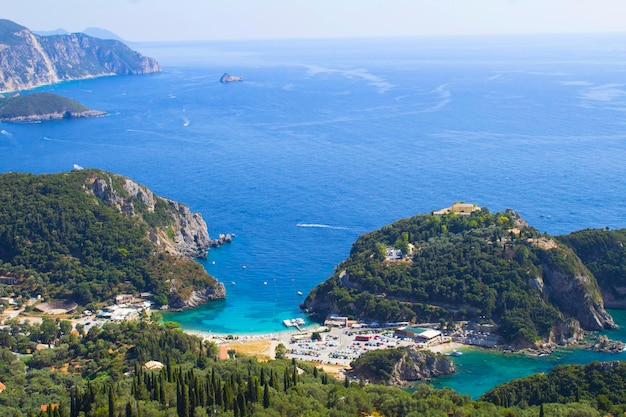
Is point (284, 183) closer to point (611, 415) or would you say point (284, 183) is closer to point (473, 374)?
point (473, 374)

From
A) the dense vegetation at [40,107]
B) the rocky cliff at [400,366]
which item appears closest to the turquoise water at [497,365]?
the rocky cliff at [400,366]

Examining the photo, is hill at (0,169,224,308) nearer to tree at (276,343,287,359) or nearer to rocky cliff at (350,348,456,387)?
tree at (276,343,287,359)

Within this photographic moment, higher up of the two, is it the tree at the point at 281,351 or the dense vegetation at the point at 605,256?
the dense vegetation at the point at 605,256

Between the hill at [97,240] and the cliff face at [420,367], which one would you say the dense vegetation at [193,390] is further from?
the hill at [97,240]

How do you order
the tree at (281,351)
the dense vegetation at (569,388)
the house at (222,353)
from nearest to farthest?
the dense vegetation at (569,388) → the house at (222,353) → the tree at (281,351)

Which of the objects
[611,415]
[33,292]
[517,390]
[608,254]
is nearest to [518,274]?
[608,254]
